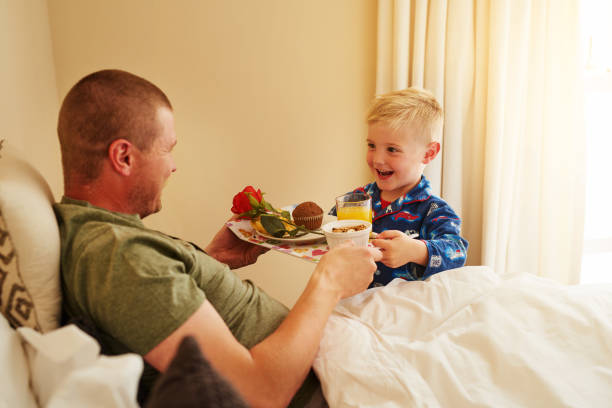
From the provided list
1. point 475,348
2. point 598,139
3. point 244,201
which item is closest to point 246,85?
point 244,201

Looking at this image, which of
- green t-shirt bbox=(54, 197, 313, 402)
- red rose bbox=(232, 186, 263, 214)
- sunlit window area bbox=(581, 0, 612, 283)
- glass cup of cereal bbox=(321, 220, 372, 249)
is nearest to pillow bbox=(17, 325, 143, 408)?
green t-shirt bbox=(54, 197, 313, 402)

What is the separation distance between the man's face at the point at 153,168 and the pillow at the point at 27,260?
218mm

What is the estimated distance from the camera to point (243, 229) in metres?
1.50

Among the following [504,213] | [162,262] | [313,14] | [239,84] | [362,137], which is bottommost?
[504,213]

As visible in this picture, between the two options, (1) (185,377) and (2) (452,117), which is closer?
(1) (185,377)

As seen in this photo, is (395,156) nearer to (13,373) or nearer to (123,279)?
(123,279)

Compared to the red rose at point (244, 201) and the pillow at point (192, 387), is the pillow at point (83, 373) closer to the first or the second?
the pillow at point (192, 387)

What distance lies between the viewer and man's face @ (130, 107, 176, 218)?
983 mm

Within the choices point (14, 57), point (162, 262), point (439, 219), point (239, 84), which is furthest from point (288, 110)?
point (162, 262)

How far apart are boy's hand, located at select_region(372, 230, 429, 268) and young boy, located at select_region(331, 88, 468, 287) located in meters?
0.16

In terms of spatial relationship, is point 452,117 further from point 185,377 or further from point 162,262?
point 185,377

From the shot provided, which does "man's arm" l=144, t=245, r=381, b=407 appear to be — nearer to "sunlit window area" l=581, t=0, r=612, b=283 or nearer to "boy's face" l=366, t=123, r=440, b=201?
"boy's face" l=366, t=123, r=440, b=201

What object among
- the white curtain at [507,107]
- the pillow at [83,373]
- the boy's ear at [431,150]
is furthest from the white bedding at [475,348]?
the white curtain at [507,107]

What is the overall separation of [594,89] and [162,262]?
2321mm
